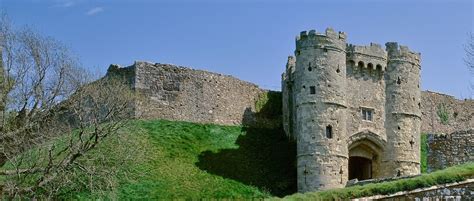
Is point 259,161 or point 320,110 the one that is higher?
point 320,110

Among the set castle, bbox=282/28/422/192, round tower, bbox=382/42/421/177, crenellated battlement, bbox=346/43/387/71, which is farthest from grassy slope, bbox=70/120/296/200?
crenellated battlement, bbox=346/43/387/71

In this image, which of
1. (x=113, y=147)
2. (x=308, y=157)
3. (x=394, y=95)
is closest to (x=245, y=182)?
(x=308, y=157)

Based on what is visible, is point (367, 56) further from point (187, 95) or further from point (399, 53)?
point (187, 95)

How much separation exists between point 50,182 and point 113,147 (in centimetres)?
664

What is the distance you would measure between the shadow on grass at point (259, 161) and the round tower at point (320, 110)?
5.48 ft

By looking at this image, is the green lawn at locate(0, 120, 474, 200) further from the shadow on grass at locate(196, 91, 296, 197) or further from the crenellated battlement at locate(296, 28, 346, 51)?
the crenellated battlement at locate(296, 28, 346, 51)

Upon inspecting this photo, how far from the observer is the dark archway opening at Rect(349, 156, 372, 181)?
46625 millimetres

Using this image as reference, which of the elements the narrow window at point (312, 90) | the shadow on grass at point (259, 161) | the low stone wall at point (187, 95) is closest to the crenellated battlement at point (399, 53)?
the narrow window at point (312, 90)

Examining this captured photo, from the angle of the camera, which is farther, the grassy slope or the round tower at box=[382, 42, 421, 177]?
the round tower at box=[382, 42, 421, 177]

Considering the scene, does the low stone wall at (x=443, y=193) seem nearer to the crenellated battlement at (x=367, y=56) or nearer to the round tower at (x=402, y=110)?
the round tower at (x=402, y=110)

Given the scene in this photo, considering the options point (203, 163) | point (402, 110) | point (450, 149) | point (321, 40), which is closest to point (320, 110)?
point (321, 40)

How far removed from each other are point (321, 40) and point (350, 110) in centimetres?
417

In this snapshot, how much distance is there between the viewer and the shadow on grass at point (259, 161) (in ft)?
141

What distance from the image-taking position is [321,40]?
4388cm
